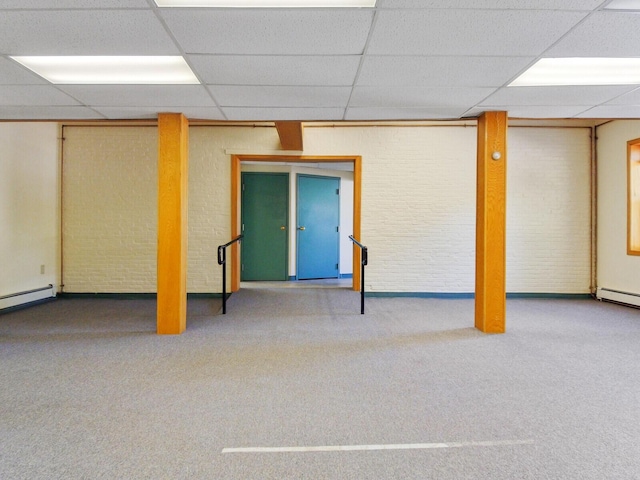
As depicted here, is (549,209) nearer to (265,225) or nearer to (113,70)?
(265,225)

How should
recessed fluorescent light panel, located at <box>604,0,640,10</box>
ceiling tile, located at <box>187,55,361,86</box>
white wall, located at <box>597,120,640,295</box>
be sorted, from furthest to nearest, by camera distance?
1. white wall, located at <box>597,120,640,295</box>
2. ceiling tile, located at <box>187,55,361,86</box>
3. recessed fluorescent light panel, located at <box>604,0,640,10</box>

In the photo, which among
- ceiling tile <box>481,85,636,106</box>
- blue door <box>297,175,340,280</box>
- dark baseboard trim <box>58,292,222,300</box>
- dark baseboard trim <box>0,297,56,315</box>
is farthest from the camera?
blue door <box>297,175,340,280</box>

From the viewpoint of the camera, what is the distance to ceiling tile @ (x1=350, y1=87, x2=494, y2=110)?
2.66m

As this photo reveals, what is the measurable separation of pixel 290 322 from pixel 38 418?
2087 mm

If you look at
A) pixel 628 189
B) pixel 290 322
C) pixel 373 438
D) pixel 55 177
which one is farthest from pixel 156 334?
pixel 628 189

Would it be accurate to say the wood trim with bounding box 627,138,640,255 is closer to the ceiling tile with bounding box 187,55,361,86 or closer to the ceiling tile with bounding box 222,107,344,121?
the ceiling tile with bounding box 222,107,344,121

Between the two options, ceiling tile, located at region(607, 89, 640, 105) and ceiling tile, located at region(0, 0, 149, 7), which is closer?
ceiling tile, located at region(0, 0, 149, 7)

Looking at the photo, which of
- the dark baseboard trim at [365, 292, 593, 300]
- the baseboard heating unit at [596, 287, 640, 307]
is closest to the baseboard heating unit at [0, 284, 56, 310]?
the dark baseboard trim at [365, 292, 593, 300]

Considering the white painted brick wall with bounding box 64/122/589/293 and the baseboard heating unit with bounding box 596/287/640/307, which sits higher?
the white painted brick wall with bounding box 64/122/589/293

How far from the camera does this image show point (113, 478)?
1.32 m

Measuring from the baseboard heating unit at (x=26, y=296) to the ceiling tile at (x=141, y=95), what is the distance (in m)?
2.63

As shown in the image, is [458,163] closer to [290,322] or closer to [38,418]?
[290,322]

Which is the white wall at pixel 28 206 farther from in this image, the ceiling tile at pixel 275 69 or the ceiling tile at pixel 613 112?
the ceiling tile at pixel 613 112

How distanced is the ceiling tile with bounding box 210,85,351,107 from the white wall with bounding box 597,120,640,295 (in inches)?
158
